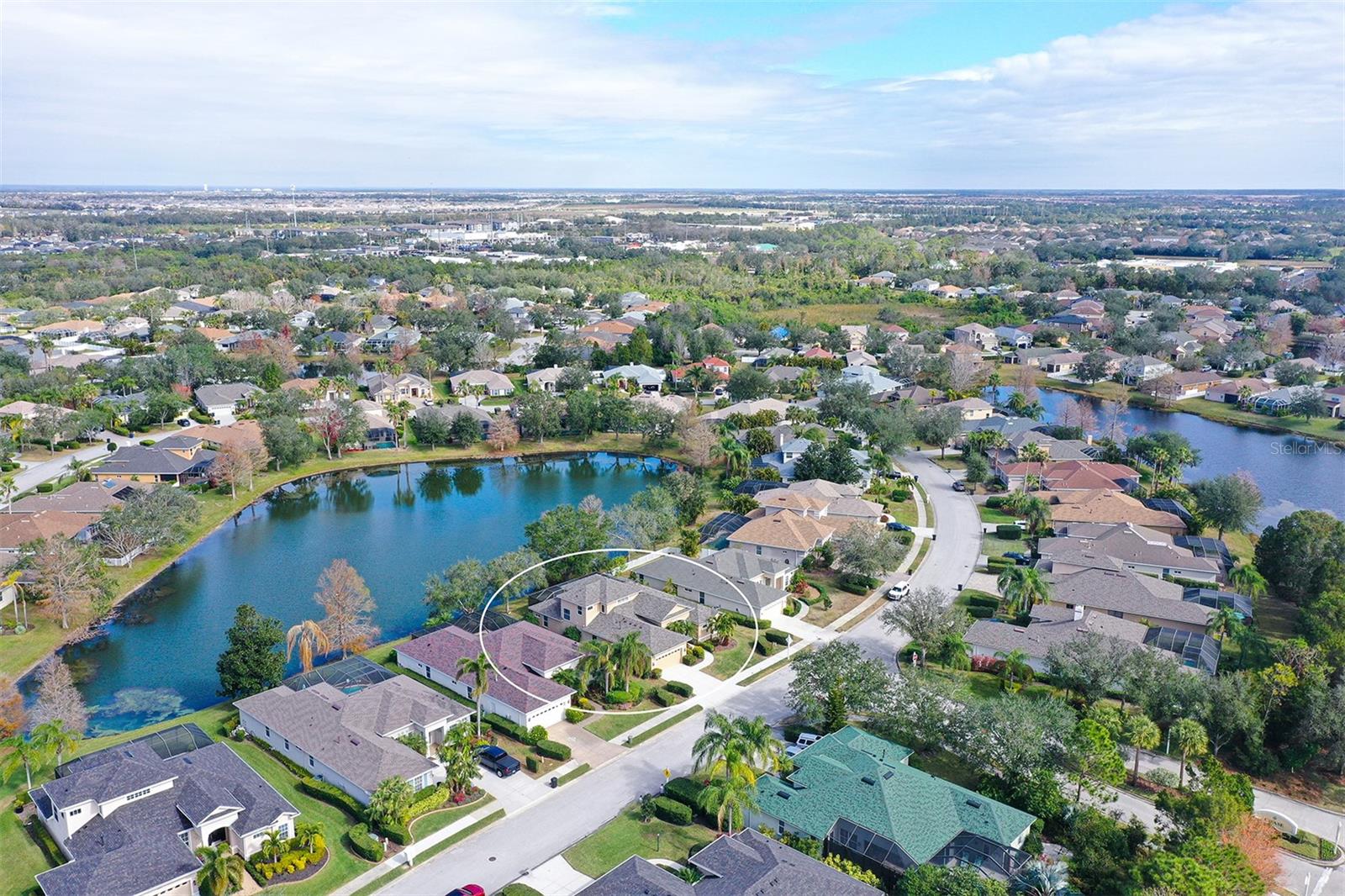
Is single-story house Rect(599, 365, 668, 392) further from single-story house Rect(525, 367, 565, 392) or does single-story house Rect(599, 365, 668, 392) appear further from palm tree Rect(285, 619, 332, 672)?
palm tree Rect(285, 619, 332, 672)

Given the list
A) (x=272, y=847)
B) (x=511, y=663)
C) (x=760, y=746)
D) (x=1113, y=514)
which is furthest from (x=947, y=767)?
(x=1113, y=514)

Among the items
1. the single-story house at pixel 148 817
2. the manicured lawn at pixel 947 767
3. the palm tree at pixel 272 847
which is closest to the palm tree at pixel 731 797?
the manicured lawn at pixel 947 767

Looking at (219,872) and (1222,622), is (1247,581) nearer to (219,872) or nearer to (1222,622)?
(1222,622)

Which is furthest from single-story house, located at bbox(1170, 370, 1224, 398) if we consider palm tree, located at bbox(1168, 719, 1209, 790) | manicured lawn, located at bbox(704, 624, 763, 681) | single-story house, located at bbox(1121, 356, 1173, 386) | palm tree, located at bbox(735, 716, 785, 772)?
palm tree, located at bbox(735, 716, 785, 772)

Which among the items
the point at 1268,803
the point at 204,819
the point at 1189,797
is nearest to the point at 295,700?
the point at 204,819

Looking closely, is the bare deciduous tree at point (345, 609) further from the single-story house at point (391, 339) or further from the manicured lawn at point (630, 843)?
the single-story house at point (391, 339)

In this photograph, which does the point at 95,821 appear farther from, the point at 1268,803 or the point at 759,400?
the point at 759,400
